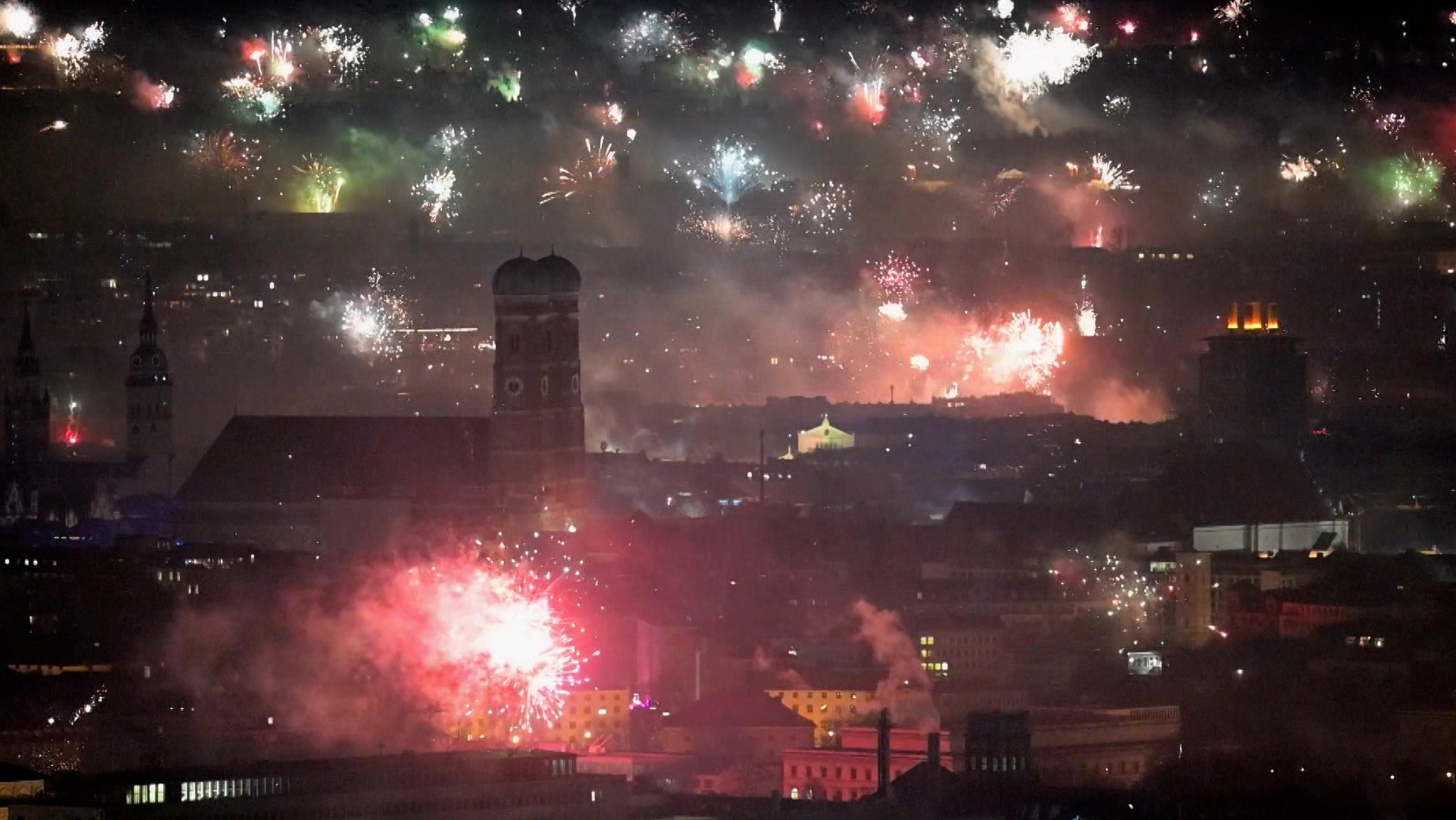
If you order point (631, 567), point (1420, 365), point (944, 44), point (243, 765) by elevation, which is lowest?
point (243, 765)

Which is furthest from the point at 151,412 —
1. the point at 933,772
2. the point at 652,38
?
the point at 933,772

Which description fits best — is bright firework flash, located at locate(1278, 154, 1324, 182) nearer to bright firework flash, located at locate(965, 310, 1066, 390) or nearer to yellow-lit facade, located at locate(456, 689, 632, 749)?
bright firework flash, located at locate(965, 310, 1066, 390)

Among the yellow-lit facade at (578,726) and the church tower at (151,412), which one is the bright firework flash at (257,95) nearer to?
the church tower at (151,412)

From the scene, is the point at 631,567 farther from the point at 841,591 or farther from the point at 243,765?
the point at 243,765

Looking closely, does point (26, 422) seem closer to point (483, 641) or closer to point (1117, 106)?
point (483, 641)

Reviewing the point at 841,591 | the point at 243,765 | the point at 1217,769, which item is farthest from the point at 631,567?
the point at 243,765

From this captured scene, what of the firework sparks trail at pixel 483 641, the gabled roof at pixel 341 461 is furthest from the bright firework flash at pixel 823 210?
the firework sparks trail at pixel 483 641

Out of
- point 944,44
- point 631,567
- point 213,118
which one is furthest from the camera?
point 944,44
